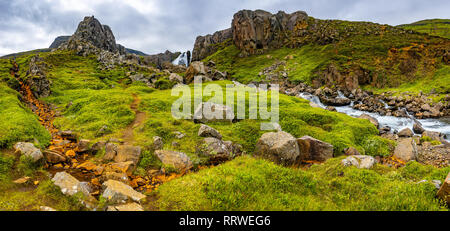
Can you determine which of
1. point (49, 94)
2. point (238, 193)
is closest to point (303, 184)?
point (238, 193)

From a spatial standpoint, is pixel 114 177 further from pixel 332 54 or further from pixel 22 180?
pixel 332 54

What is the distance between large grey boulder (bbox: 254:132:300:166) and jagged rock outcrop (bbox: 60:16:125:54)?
7970 centimetres

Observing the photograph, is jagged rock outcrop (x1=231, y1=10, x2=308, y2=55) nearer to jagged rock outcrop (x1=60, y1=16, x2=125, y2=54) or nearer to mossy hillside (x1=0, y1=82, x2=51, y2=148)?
jagged rock outcrop (x1=60, y1=16, x2=125, y2=54)

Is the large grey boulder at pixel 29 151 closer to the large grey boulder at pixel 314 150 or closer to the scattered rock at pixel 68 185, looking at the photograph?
the scattered rock at pixel 68 185

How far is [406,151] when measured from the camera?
1346 cm

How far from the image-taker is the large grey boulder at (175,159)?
374 inches

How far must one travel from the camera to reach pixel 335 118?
18.4 meters

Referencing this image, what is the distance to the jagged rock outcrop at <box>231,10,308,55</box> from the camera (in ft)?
358

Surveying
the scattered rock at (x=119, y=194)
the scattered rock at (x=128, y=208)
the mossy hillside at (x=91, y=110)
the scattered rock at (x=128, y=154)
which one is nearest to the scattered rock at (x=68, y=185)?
the scattered rock at (x=119, y=194)

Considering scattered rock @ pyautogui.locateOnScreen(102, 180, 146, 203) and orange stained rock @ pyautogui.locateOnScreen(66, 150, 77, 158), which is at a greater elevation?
orange stained rock @ pyautogui.locateOnScreen(66, 150, 77, 158)

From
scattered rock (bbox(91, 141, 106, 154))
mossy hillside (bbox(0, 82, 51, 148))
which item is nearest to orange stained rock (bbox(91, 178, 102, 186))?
scattered rock (bbox(91, 141, 106, 154))

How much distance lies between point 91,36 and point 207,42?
84048mm

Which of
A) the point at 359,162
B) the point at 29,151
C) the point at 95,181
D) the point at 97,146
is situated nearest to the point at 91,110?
the point at 97,146

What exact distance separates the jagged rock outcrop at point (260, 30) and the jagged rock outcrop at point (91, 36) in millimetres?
67542
